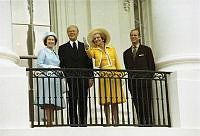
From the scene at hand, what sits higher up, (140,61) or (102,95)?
(140,61)

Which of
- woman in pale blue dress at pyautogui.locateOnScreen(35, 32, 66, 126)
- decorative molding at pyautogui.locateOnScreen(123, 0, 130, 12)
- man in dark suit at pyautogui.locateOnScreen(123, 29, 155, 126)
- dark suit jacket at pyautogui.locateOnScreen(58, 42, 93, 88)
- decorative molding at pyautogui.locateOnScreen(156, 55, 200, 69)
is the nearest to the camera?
woman in pale blue dress at pyautogui.locateOnScreen(35, 32, 66, 126)

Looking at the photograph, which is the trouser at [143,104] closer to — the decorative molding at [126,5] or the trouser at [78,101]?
the trouser at [78,101]

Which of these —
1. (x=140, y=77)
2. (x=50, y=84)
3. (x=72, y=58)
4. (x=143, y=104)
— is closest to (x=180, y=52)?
(x=140, y=77)

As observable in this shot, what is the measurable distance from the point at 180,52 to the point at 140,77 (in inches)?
31.8

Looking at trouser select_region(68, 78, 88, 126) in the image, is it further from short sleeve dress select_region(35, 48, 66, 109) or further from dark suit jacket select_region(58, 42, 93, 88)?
dark suit jacket select_region(58, 42, 93, 88)

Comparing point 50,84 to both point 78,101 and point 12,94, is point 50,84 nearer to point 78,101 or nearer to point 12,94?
point 78,101

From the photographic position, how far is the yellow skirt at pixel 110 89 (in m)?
11.0

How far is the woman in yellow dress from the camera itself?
36.3ft

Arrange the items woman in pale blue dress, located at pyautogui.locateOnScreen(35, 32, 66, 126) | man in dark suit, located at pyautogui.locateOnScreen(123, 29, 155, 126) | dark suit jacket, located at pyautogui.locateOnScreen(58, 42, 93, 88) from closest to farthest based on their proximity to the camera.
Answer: woman in pale blue dress, located at pyautogui.locateOnScreen(35, 32, 66, 126)
dark suit jacket, located at pyautogui.locateOnScreen(58, 42, 93, 88)
man in dark suit, located at pyautogui.locateOnScreen(123, 29, 155, 126)

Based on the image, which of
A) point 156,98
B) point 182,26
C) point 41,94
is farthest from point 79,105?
point 182,26

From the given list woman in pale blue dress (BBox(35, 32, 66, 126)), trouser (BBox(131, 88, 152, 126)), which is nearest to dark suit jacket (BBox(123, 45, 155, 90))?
trouser (BBox(131, 88, 152, 126))

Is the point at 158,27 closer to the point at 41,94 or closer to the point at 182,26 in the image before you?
the point at 182,26

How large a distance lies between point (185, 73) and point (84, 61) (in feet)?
5.54

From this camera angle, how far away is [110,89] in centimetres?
1104
